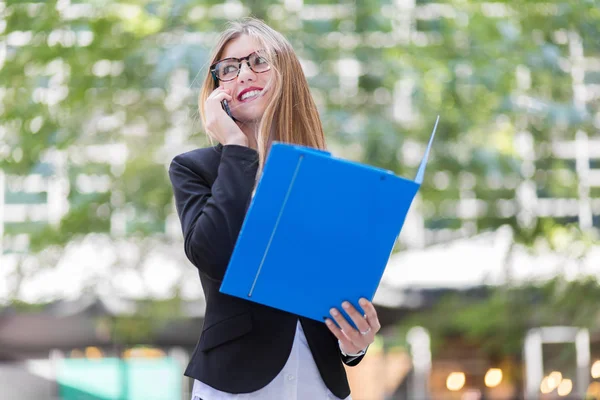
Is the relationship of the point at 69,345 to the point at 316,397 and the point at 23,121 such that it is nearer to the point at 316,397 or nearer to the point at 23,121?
the point at 23,121

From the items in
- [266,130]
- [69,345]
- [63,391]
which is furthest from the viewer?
[69,345]

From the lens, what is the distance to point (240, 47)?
1.72 metres

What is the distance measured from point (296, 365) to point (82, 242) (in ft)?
17.0

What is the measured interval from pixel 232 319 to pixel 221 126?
35 centimetres

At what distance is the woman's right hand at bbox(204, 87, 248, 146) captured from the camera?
156cm

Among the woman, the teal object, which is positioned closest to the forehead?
the woman

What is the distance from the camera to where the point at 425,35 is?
617cm

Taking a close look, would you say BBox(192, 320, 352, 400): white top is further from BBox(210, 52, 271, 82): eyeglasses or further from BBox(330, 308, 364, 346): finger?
BBox(210, 52, 271, 82): eyeglasses

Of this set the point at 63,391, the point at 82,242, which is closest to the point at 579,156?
the point at 82,242

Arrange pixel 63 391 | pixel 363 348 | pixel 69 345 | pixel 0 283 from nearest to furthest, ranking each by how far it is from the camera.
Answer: pixel 363 348
pixel 0 283
pixel 63 391
pixel 69 345

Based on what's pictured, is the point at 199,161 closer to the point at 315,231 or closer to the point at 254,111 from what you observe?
the point at 254,111

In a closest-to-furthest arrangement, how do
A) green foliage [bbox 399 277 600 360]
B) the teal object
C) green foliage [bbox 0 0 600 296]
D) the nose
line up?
the nose
green foliage [bbox 0 0 600 296]
green foliage [bbox 399 277 600 360]
the teal object

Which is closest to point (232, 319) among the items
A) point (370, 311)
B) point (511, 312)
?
point (370, 311)

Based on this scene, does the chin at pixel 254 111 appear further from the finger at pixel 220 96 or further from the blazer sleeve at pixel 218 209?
the blazer sleeve at pixel 218 209
